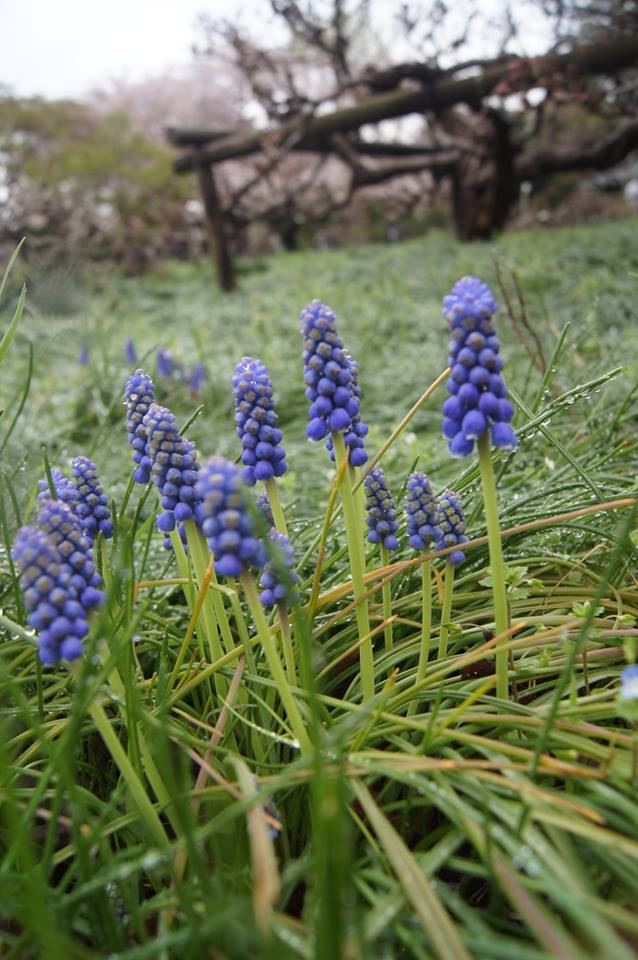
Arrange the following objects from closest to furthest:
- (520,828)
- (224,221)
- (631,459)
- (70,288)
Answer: (520,828) < (631,459) < (70,288) < (224,221)

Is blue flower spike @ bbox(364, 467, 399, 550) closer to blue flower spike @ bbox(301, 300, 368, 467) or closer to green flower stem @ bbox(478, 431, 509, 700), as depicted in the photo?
blue flower spike @ bbox(301, 300, 368, 467)

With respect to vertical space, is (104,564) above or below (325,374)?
below

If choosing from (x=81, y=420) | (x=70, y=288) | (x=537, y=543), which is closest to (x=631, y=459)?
(x=537, y=543)

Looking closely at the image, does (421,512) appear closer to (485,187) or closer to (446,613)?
(446,613)

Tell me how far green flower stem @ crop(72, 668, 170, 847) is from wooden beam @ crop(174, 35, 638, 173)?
30.2ft

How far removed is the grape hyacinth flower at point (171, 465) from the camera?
1.64 metres

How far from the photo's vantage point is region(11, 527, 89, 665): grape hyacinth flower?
4.38ft

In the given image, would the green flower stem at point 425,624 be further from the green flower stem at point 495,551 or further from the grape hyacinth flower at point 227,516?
the grape hyacinth flower at point 227,516

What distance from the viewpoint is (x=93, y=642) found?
1293 millimetres

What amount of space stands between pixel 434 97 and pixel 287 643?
35.7 ft

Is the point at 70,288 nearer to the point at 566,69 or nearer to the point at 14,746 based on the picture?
the point at 566,69

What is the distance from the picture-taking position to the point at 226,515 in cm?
133

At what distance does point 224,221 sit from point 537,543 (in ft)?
38.0

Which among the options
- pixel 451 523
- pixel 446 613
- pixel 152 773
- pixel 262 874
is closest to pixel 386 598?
pixel 446 613
